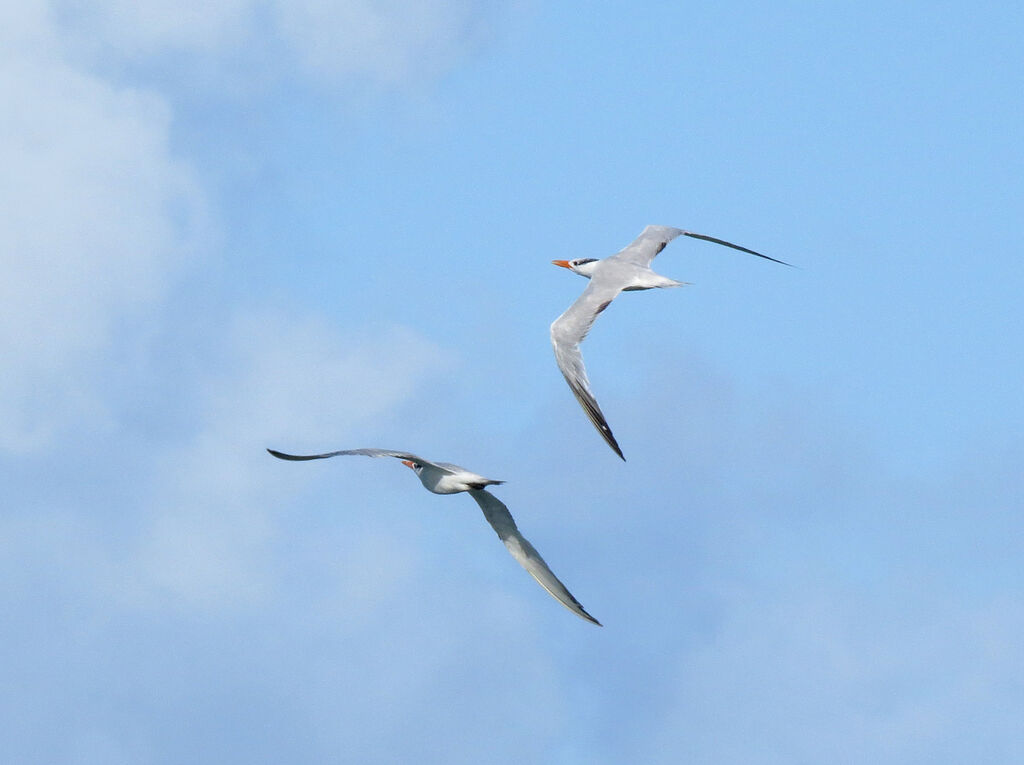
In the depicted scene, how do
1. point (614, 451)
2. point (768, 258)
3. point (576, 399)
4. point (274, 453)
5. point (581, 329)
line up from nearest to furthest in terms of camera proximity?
1. point (274, 453)
2. point (614, 451)
3. point (576, 399)
4. point (581, 329)
5. point (768, 258)

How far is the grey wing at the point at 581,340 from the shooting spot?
27592 millimetres

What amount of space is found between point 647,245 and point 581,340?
797 cm

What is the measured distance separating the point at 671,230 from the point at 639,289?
203 inches

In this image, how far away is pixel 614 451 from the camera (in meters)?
26.2

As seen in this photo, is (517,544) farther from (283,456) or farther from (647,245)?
(647,245)

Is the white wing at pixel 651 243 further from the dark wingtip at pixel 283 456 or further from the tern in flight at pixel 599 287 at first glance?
the dark wingtip at pixel 283 456

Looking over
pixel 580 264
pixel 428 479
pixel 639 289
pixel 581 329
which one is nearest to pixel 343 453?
pixel 428 479

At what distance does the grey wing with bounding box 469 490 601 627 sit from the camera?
27.7 m

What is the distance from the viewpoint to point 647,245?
38062 mm

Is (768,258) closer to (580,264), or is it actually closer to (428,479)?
(580,264)

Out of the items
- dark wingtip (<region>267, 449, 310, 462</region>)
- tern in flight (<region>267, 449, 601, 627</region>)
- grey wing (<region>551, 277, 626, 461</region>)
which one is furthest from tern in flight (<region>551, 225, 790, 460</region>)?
dark wingtip (<region>267, 449, 310, 462</region>)

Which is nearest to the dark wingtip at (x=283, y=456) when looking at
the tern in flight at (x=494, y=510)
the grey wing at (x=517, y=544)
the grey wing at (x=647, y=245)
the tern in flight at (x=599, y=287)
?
the tern in flight at (x=494, y=510)

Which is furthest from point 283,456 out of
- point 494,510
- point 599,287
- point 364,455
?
point 599,287

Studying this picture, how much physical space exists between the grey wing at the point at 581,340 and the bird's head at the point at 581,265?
312 centimetres
